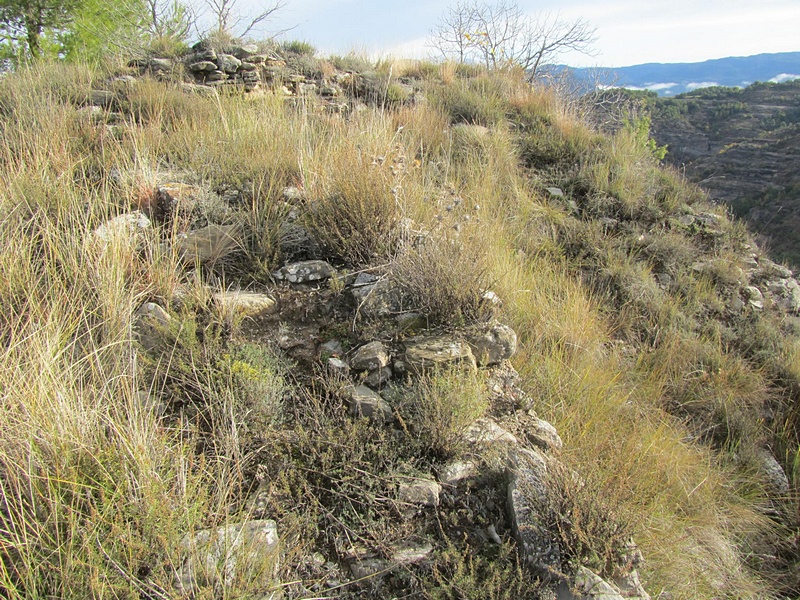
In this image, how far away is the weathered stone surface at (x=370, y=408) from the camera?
2.36m

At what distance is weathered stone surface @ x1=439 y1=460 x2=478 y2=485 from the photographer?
85.7 inches

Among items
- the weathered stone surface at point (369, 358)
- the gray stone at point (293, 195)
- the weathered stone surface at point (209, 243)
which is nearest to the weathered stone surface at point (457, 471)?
the weathered stone surface at point (369, 358)

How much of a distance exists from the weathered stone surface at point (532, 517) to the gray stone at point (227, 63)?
757 centimetres

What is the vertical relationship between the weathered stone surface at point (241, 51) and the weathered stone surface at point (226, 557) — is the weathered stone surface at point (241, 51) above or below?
above

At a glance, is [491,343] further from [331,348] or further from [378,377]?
[331,348]

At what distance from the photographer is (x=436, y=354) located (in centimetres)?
267

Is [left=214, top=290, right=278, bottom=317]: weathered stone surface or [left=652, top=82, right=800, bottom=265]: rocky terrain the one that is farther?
[left=652, top=82, right=800, bottom=265]: rocky terrain

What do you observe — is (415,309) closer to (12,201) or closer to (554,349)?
(554,349)

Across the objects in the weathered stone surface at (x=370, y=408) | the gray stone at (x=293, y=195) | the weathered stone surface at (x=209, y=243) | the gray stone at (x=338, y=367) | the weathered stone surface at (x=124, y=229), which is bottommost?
the weathered stone surface at (x=370, y=408)

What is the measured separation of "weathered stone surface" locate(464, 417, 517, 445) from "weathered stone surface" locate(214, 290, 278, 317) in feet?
4.72

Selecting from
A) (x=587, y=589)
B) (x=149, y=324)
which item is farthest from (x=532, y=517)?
(x=149, y=324)

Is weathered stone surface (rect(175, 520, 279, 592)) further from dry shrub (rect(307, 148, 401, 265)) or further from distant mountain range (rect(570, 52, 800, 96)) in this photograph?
distant mountain range (rect(570, 52, 800, 96))

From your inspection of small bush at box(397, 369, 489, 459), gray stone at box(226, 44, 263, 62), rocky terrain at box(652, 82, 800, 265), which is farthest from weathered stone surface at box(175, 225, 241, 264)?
rocky terrain at box(652, 82, 800, 265)

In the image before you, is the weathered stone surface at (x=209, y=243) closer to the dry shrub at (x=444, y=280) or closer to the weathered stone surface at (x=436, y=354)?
the dry shrub at (x=444, y=280)
